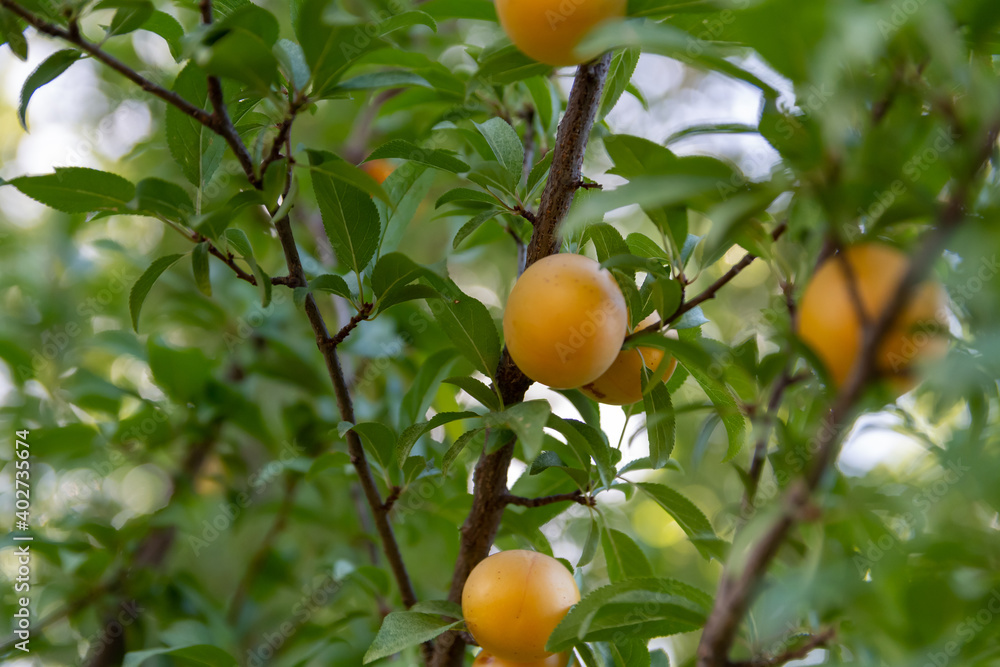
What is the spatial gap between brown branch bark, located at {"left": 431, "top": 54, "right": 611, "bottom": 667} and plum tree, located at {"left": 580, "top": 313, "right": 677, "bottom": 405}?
0.08 m

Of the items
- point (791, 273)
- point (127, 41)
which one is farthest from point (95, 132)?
point (791, 273)

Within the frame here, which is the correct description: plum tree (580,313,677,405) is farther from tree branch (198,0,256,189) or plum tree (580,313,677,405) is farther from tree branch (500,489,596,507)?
tree branch (198,0,256,189)

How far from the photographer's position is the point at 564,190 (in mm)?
738

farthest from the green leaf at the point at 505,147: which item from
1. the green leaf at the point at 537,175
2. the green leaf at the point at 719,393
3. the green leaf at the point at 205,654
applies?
the green leaf at the point at 205,654

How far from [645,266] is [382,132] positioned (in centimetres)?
114

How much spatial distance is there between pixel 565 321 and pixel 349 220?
269 mm

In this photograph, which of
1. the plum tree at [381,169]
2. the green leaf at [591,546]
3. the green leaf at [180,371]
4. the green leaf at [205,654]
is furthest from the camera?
the plum tree at [381,169]

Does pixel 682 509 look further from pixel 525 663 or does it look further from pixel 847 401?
pixel 847 401

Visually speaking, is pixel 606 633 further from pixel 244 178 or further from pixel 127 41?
pixel 127 41

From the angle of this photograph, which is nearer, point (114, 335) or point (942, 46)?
point (942, 46)

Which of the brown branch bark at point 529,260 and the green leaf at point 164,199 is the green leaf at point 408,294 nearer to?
the brown branch bark at point 529,260

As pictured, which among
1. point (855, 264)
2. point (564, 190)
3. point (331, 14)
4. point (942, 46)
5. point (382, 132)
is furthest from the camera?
point (382, 132)

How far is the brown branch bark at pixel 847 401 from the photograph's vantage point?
16.0 inches

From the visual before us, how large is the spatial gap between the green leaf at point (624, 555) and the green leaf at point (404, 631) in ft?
0.68
